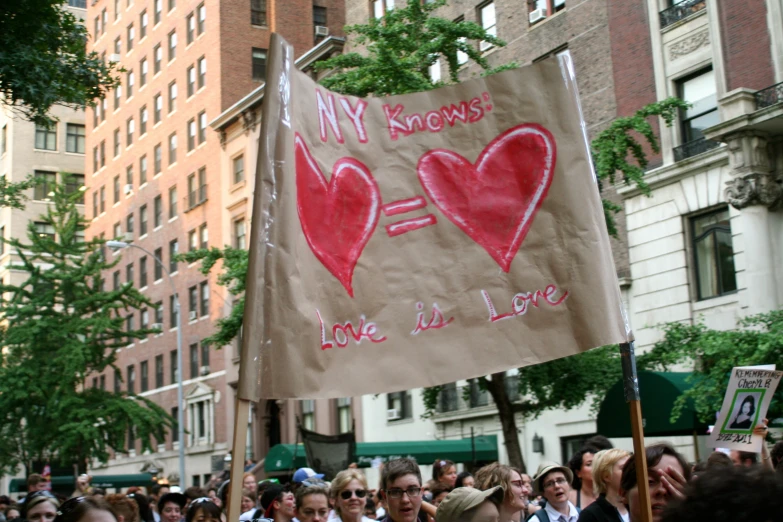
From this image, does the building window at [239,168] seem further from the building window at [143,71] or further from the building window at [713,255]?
the building window at [713,255]

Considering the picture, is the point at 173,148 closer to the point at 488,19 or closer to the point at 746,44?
the point at 488,19

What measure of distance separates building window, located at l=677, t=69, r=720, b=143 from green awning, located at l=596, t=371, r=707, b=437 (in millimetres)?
8159

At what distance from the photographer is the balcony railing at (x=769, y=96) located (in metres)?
22.3

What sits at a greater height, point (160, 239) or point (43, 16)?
point (160, 239)

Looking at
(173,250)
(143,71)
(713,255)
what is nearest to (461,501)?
(713,255)

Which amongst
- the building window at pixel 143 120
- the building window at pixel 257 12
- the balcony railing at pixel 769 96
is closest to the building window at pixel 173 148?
the building window at pixel 143 120

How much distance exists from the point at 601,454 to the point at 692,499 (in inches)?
187

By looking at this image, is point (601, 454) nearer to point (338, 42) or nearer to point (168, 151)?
point (338, 42)

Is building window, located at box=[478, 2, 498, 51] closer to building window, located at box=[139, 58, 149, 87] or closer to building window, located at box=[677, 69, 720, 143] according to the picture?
building window, located at box=[677, 69, 720, 143]

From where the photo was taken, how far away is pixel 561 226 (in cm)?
541

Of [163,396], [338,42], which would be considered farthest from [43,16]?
[163,396]

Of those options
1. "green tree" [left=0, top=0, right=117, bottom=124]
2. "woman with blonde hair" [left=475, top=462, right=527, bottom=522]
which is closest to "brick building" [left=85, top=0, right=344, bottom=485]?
"green tree" [left=0, top=0, right=117, bottom=124]

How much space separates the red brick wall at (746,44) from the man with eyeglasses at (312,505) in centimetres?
1835

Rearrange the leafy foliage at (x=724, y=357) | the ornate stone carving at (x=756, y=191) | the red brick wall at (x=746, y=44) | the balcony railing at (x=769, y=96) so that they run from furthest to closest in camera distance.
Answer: the red brick wall at (x=746, y=44), the ornate stone carving at (x=756, y=191), the balcony railing at (x=769, y=96), the leafy foliage at (x=724, y=357)
